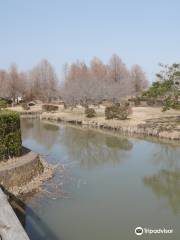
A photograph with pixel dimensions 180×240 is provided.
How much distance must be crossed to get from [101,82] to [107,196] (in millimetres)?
42009

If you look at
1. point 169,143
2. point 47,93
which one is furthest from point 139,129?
point 47,93

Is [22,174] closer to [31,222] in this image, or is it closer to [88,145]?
[31,222]

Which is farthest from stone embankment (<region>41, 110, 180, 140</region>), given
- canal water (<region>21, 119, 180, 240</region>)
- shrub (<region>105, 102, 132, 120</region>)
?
canal water (<region>21, 119, 180, 240</region>)

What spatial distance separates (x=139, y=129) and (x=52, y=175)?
13.7m

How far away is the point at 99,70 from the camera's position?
66312 millimetres

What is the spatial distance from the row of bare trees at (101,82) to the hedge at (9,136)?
35129 mm

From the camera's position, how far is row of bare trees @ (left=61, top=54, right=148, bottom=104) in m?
47.2

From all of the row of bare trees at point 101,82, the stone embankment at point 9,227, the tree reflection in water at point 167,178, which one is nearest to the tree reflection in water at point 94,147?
the tree reflection in water at point 167,178

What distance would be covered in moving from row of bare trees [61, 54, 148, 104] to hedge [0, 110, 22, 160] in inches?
1383

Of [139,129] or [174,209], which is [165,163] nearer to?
[174,209]

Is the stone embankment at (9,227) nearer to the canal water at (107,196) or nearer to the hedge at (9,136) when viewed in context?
the canal water at (107,196)

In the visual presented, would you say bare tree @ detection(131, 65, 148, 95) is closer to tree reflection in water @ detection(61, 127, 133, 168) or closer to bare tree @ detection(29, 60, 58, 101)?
bare tree @ detection(29, 60, 58, 101)

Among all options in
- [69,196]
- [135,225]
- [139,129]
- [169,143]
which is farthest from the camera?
[139,129]

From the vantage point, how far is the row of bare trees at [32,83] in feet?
212
